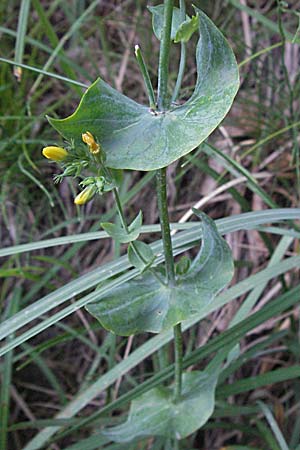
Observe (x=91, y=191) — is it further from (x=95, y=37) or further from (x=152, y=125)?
(x=95, y=37)

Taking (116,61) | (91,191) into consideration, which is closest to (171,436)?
(91,191)

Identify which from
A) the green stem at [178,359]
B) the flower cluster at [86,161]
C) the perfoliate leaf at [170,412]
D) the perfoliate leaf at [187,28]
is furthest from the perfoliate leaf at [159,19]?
the perfoliate leaf at [170,412]

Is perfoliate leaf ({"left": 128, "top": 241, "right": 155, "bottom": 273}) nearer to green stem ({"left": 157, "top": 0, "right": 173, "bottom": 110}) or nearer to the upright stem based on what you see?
the upright stem

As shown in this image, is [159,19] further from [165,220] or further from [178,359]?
[178,359]

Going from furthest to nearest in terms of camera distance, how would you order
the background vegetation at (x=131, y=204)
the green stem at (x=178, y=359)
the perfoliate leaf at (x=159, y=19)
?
the background vegetation at (x=131, y=204)
the green stem at (x=178, y=359)
the perfoliate leaf at (x=159, y=19)

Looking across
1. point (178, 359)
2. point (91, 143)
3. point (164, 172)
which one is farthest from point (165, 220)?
point (178, 359)

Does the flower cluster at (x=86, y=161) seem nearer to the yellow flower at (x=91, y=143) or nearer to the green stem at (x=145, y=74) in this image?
the yellow flower at (x=91, y=143)

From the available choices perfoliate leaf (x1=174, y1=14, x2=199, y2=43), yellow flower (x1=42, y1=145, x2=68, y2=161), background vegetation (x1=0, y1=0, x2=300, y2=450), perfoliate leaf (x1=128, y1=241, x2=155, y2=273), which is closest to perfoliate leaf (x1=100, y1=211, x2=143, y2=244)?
perfoliate leaf (x1=128, y1=241, x2=155, y2=273)
